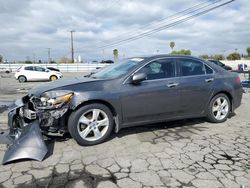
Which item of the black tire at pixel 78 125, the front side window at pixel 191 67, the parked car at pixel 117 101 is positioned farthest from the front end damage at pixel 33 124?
the front side window at pixel 191 67

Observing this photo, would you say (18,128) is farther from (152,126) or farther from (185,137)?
(185,137)

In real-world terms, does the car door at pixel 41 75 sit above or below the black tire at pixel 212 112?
above

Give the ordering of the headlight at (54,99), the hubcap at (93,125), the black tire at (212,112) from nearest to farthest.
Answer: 1. the headlight at (54,99)
2. the hubcap at (93,125)
3. the black tire at (212,112)

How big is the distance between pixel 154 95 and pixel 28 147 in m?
2.39

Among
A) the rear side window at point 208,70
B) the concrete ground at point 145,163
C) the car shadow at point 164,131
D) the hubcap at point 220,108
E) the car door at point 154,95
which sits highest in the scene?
the rear side window at point 208,70

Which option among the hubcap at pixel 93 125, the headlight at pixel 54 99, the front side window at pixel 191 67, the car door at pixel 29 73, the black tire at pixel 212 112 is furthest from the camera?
the car door at pixel 29 73

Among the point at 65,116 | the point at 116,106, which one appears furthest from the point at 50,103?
the point at 116,106

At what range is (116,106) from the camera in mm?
4465

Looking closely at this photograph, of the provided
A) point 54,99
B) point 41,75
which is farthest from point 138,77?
point 41,75

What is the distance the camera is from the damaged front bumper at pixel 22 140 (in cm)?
366

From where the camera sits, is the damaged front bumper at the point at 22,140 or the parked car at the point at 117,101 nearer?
the damaged front bumper at the point at 22,140

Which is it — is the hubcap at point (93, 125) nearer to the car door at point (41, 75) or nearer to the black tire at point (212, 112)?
the black tire at point (212, 112)

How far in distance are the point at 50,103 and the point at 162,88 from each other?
83.0 inches

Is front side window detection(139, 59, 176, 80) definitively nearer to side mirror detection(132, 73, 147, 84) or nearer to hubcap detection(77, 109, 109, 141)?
side mirror detection(132, 73, 147, 84)
